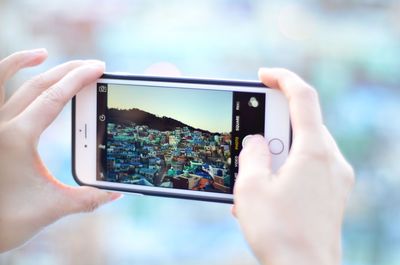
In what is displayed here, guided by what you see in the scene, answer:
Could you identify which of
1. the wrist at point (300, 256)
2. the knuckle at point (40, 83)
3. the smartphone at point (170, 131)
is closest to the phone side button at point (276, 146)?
the smartphone at point (170, 131)

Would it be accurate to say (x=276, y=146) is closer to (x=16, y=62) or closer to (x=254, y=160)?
(x=254, y=160)

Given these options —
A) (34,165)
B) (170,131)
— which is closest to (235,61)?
(170,131)

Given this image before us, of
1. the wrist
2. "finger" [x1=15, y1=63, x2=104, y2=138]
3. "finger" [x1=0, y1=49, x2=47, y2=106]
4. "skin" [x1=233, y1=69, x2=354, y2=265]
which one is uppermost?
"finger" [x1=0, y1=49, x2=47, y2=106]

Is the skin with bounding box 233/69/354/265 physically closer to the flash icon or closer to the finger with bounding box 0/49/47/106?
the flash icon

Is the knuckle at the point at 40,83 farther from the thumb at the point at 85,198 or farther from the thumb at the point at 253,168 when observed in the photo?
the thumb at the point at 253,168

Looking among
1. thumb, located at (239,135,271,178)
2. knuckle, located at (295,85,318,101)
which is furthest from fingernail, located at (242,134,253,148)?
knuckle, located at (295,85,318,101)

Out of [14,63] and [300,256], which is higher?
[14,63]
